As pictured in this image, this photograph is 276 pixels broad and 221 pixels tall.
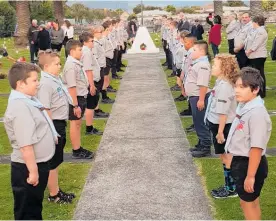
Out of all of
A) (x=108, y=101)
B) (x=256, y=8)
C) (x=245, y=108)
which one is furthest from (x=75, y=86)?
(x=256, y=8)

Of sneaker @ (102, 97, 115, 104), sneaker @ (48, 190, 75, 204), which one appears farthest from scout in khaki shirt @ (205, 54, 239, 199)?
sneaker @ (102, 97, 115, 104)

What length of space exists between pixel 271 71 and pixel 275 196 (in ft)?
36.4

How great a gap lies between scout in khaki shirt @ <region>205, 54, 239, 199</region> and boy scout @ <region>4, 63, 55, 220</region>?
7.20 feet

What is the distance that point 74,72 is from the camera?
668cm

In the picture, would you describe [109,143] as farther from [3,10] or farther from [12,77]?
[3,10]

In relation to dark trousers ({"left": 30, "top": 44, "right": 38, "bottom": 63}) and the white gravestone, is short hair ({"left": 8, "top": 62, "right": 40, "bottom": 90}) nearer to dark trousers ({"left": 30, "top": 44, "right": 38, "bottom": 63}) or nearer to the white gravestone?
dark trousers ({"left": 30, "top": 44, "right": 38, "bottom": 63})

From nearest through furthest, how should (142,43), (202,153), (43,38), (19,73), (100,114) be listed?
(19,73) → (202,153) → (100,114) → (43,38) → (142,43)

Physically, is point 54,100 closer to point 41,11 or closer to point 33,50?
point 33,50

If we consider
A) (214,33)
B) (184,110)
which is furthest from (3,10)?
(184,110)

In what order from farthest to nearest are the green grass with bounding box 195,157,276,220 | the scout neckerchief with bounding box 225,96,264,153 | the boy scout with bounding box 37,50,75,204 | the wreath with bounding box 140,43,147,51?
the wreath with bounding box 140,43,147,51, the boy scout with bounding box 37,50,75,204, the green grass with bounding box 195,157,276,220, the scout neckerchief with bounding box 225,96,264,153

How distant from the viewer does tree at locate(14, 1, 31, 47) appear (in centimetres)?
2794

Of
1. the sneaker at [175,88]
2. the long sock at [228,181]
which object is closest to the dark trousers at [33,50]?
the sneaker at [175,88]

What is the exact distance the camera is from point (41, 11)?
5109 centimetres

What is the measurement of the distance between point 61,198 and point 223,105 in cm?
230
